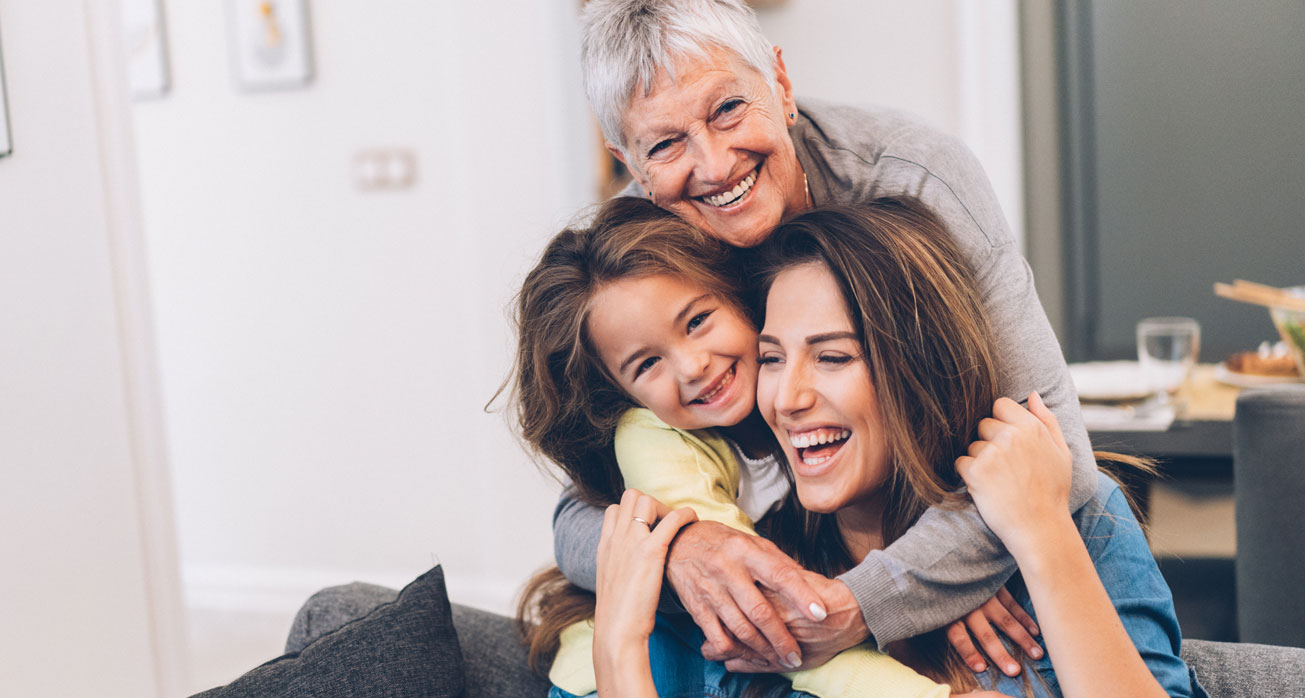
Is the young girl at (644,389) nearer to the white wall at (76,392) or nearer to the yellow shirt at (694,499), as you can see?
the yellow shirt at (694,499)

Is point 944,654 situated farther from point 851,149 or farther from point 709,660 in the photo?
point 851,149

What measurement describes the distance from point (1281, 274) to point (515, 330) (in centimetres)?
272

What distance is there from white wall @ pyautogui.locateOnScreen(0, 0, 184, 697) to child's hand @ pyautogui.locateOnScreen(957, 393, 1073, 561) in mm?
1334

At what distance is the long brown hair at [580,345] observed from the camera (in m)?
1.40

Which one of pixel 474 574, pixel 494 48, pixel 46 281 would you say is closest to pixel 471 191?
pixel 494 48

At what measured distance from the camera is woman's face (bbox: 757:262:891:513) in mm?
1263

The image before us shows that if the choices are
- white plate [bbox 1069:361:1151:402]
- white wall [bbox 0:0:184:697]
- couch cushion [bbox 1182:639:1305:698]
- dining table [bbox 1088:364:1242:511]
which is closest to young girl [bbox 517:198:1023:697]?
couch cushion [bbox 1182:639:1305:698]

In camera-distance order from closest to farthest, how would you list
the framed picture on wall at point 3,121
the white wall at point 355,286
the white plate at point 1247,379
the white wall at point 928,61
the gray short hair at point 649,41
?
the gray short hair at point 649,41 → the framed picture on wall at point 3,121 → the white plate at point 1247,379 → the white wall at point 355,286 → the white wall at point 928,61

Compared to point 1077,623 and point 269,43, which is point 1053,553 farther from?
point 269,43

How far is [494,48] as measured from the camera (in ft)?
10.2

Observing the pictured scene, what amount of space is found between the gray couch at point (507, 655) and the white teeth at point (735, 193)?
0.65 meters

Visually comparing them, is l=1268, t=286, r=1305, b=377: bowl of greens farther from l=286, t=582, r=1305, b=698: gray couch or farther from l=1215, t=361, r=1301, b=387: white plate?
l=286, t=582, r=1305, b=698: gray couch

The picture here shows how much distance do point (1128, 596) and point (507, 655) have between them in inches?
30.6

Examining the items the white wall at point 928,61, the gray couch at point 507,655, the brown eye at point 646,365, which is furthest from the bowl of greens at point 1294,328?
the brown eye at point 646,365
